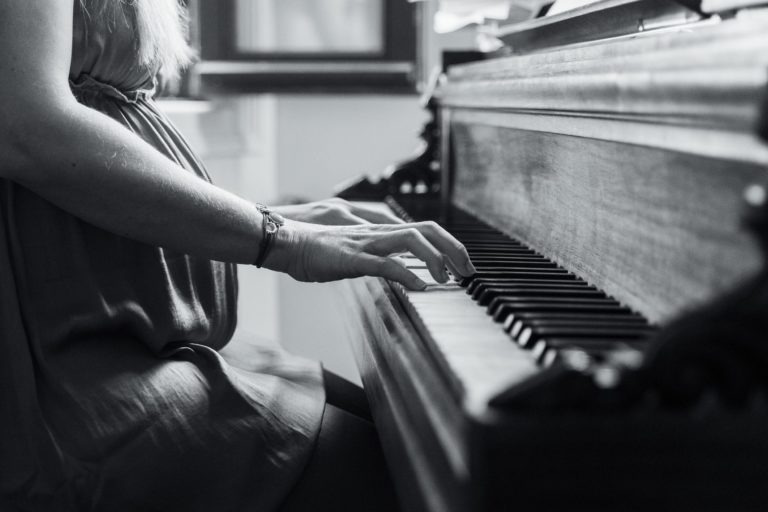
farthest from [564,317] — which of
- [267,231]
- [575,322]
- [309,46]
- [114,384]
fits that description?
[309,46]

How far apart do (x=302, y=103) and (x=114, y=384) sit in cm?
201

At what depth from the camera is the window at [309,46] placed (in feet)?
9.30

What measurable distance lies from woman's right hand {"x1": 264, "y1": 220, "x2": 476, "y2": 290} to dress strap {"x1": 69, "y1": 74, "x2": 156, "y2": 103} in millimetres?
273

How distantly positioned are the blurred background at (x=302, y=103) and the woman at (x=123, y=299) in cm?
157

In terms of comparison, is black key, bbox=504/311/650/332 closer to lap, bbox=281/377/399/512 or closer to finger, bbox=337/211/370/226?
lap, bbox=281/377/399/512

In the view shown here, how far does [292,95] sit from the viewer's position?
2895 millimetres

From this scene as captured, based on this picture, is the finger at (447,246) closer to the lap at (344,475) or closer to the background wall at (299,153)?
the lap at (344,475)

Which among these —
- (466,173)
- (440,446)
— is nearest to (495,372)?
(440,446)

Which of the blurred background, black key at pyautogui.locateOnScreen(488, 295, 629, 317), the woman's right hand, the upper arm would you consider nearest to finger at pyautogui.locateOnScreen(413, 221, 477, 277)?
the woman's right hand

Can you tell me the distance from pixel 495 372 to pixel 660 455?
18 cm

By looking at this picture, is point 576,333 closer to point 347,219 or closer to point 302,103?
point 347,219

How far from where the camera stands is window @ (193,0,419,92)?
2.84 meters

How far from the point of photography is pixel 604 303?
0.95 metres

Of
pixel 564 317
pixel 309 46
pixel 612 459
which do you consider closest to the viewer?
pixel 612 459
